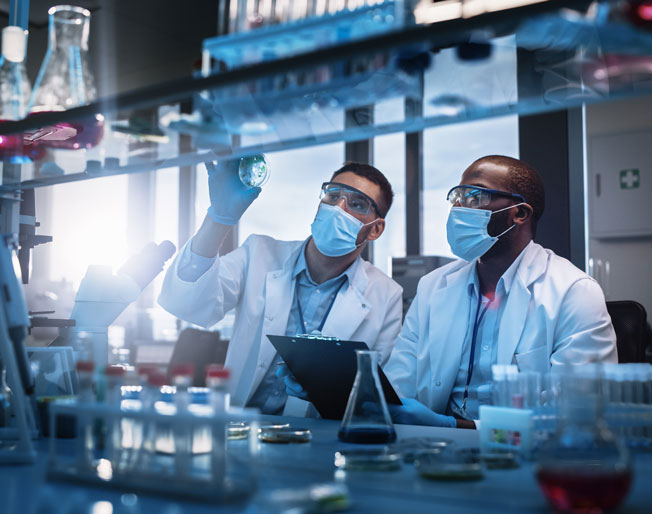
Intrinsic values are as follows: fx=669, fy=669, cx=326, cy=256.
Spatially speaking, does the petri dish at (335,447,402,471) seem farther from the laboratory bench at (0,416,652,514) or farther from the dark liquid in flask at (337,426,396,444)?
Answer: the dark liquid in flask at (337,426,396,444)

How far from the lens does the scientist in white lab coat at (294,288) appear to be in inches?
105

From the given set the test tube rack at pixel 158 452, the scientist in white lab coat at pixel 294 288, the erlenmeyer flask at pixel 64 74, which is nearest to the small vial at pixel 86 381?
the test tube rack at pixel 158 452

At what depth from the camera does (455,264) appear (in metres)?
2.82

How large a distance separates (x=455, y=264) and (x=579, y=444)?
1957 mm

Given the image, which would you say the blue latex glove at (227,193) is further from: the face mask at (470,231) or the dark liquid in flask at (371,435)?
the dark liquid in flask at (371,435)

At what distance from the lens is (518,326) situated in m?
2.34

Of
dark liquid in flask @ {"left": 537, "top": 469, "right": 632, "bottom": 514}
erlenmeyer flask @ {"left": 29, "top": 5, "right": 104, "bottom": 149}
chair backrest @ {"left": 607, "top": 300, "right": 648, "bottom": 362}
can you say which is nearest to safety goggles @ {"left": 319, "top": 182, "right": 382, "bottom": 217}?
chair backrest @ {"left": 607, "top": 300, "right": 648, "bottom": 362}

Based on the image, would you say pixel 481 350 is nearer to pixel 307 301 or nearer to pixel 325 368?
pixel 307 301

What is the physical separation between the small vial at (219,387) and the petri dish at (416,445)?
392 mm

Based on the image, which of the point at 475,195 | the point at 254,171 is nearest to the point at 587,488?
the point at 254,171

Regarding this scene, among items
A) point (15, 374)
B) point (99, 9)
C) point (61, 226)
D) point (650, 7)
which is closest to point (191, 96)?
point (15, 374)

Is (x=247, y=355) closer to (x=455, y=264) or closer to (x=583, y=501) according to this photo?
(x=455, y=264)

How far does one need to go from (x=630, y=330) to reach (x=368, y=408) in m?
1.56

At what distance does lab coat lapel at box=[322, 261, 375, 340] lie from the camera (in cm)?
270
